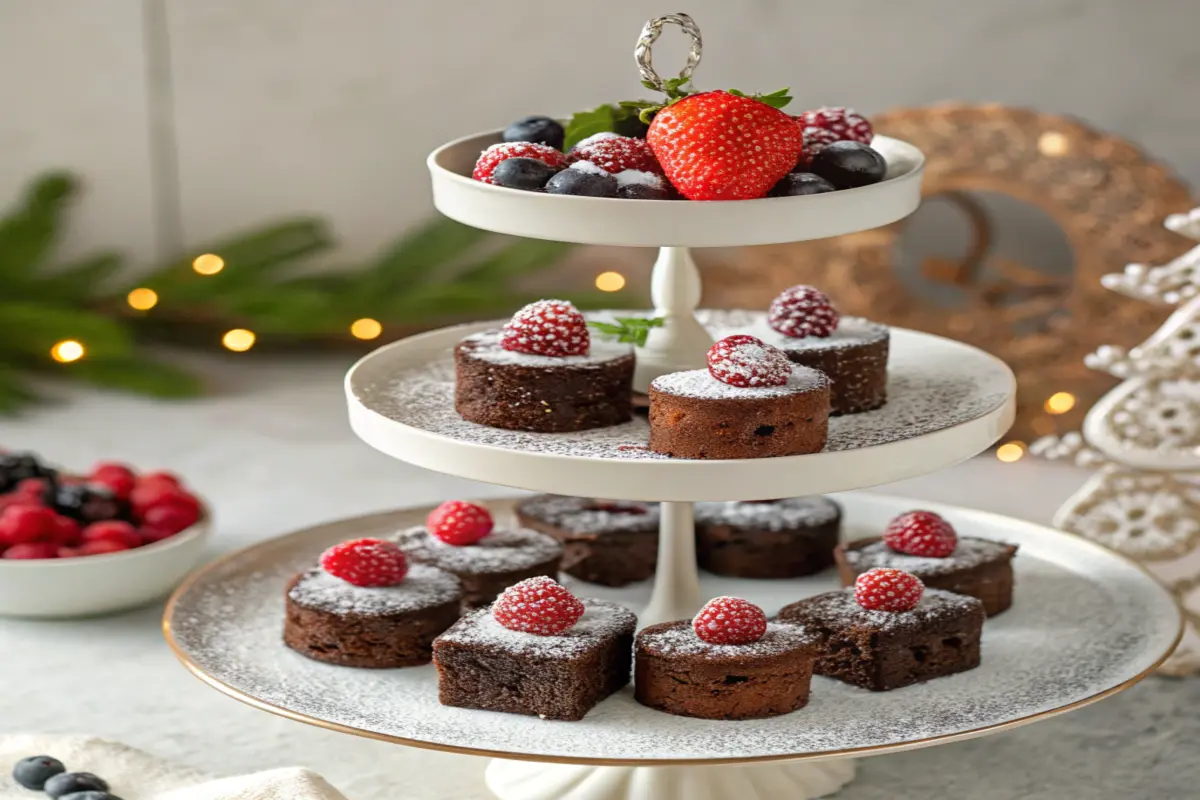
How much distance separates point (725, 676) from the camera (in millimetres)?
1840

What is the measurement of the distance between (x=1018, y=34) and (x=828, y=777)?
7.02ft

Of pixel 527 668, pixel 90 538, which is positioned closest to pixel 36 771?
pixel 527 668

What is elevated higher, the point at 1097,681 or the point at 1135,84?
the point at 1135,84

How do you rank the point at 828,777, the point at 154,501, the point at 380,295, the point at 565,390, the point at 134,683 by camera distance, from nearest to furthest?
the point at 565,390 → the point at 828,777 → the point at 134,683 → the point at 154,501 → the point at 380,295

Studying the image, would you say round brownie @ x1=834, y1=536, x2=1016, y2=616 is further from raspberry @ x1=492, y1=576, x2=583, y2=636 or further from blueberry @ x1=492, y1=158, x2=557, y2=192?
blueberry @ x1=492, y1=158, x2=557, y2=192

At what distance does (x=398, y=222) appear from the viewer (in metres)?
4.34

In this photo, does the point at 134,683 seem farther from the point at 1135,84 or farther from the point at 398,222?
the point at 1135,84

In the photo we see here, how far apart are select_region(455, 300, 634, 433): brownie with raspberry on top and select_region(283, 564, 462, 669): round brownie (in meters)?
0.26

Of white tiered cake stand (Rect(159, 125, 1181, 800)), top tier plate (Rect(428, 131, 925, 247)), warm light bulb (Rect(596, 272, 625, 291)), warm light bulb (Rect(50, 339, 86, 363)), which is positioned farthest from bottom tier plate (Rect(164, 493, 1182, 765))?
warm light bulb (Rect(596, 272, 625, 291))

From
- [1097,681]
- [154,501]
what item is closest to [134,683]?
[154,501]

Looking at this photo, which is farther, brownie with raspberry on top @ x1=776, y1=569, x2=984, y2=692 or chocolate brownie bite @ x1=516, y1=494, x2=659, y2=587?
chocolate brownie bite @ x1=516, y1=494, x2=659, y2=587

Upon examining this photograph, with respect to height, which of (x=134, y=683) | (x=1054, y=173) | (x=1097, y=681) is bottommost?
(x=134, y=683)

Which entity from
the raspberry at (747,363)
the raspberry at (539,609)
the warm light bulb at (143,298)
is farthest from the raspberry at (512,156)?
the warm light bulb at (143,298)

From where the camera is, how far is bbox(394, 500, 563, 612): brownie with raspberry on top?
2174mm
